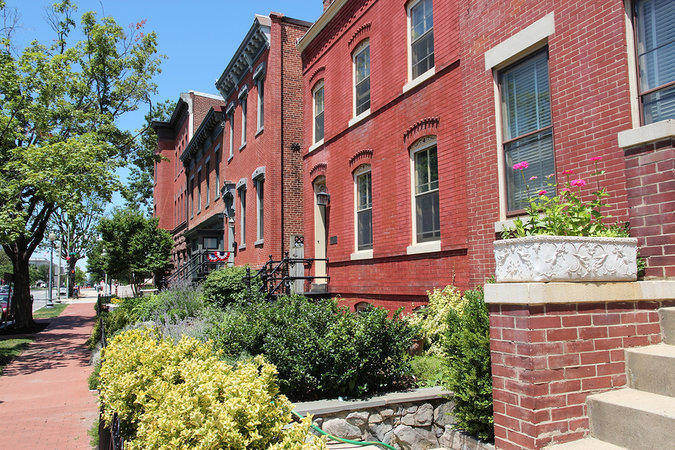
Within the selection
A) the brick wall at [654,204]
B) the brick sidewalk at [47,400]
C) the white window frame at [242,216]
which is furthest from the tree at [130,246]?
the brick wall at [654,204]

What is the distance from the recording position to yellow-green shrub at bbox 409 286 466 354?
7.35 metres

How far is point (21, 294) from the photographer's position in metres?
21.9

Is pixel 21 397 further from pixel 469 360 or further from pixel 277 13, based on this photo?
pixel 277 13

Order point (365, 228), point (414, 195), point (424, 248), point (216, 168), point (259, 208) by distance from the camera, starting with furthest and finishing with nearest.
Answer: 1. point (216, 168)
2. point (259, 208)
3. point (365, 228)
4. point (414, 195)
5. point (424, 248)

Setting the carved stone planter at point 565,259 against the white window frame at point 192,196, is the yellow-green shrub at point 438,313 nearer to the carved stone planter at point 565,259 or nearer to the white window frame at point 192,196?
the carved stone planter at point 565,259

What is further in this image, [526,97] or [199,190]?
[199,190]

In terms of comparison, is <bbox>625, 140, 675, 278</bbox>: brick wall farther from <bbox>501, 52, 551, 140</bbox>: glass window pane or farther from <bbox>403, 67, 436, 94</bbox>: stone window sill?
<bbox>403, 67, 436, 94</bbox>: stone window sill

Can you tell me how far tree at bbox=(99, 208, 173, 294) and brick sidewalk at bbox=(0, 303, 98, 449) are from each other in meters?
12.5

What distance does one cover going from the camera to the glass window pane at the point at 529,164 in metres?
6.64

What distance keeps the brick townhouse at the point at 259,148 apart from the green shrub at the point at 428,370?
394 inches

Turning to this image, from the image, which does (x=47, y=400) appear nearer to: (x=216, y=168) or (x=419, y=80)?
(x=419, y=80)

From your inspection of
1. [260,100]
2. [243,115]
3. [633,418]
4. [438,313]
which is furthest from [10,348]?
[633,418]

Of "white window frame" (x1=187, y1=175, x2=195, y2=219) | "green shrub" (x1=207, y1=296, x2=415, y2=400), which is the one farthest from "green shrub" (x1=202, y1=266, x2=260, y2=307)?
"white window frame" (x1=187, y1=175, x2=195, y2=219)

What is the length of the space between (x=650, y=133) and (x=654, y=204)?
0.67 meters
